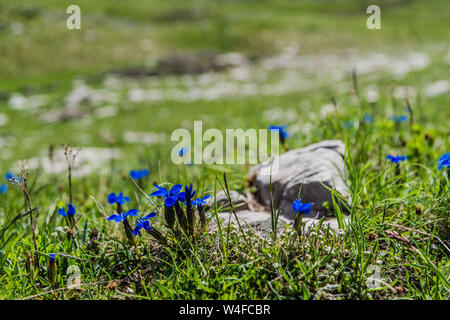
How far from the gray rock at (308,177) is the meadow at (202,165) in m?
0.14

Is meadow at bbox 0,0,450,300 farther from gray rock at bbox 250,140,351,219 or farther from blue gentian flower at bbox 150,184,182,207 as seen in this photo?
gray rock at bbox 250,140,351,219

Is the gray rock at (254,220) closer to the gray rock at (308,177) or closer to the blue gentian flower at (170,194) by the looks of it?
the gray rock at (308,177)

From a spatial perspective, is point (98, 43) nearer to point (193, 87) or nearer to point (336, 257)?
point (193, 87)

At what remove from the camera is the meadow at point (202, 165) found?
2.25 m

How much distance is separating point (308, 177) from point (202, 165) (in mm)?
1366

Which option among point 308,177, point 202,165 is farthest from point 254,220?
point 202,165

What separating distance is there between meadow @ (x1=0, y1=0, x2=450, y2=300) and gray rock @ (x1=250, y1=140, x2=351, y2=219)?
0.45ft

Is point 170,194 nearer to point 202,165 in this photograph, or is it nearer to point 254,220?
point 254,220

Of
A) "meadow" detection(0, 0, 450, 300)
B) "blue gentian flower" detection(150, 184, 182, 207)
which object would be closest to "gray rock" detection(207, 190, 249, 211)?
"meadow" detection(0, 0, 450, 300)

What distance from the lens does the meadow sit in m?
2.25

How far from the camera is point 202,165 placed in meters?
4.14

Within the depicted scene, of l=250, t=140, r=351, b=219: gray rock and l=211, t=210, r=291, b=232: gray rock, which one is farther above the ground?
l=250, t=140, r=351, b=219: gray rock

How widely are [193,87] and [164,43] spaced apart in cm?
2461

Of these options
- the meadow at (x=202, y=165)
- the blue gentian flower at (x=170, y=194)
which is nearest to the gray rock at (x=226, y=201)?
the meadow at (x=202, y=165)
